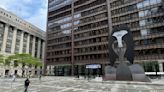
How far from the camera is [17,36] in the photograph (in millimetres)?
91125

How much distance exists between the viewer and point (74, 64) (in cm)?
6775

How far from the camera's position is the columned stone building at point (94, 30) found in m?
49.1

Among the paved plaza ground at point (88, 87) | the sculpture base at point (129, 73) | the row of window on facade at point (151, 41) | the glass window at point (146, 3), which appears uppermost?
the glass window at point (146, 3)

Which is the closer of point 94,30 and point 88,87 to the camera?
point 88,87

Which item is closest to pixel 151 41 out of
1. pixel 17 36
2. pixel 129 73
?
pixel 129 73

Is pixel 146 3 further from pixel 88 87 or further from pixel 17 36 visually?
pixel 17 36

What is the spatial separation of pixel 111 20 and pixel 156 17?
16495 mm

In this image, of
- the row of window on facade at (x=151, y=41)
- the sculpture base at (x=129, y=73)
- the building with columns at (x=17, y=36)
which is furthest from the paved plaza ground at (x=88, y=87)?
the building with columns at (x=17, y=36)

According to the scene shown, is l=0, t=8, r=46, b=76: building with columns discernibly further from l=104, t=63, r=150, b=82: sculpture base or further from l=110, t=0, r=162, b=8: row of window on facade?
l=104, t=63, r=150, b=82: sculpture base

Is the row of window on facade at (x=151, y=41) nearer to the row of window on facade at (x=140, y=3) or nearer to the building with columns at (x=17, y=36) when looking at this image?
the row of window on facade at (x=140, y=3)

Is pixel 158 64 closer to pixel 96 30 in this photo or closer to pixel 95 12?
pixel 96 30

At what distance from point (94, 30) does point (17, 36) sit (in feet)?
172

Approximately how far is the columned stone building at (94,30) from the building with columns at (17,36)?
21.0 meters

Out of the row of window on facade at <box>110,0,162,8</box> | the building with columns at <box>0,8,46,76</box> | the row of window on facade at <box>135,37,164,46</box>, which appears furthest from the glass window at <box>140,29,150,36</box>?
the building with columns at <box>0,8,46,76</box>
